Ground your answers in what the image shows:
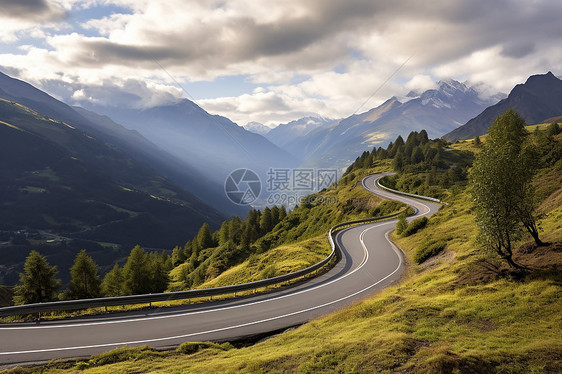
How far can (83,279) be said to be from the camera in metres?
43.7

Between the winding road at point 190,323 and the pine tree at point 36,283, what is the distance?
25.8 meters

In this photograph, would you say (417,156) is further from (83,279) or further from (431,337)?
(83,279)

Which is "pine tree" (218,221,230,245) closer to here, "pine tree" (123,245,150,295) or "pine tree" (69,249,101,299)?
"pine tree" (123,245,150,295)

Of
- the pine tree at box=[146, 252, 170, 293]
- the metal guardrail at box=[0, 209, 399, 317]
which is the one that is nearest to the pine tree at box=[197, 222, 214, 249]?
the pine tree at box=[146, 252, 170, 293]

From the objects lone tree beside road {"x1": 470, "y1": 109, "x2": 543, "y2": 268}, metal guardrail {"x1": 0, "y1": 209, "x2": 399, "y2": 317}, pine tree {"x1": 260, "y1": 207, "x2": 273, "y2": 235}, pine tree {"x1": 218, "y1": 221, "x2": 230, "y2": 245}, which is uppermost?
lone tree beside road {"x1": 470, "y1": 109, "x2": 543, "y2": 268}

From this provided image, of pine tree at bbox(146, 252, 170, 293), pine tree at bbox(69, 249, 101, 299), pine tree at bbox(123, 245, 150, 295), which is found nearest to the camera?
pine tree at bbox(69, 249, 101, 299)

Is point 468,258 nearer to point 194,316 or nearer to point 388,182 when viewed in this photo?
point 194,316

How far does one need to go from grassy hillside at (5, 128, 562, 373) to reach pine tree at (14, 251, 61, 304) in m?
32.0

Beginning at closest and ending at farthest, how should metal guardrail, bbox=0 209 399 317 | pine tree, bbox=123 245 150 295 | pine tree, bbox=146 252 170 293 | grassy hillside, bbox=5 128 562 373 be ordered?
grassy hillside, bbox=5 128 562 373 → metal guardrail, bbox=0 209 399 317 → pine tree, bbox=123 245 150 295 → pine tree, bbox=146 252 170 293

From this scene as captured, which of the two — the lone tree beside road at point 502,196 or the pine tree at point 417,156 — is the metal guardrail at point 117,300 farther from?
the pine tree at point 417,156

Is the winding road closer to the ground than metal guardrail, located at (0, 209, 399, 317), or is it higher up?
closer to the ground

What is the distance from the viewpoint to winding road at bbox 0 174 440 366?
542 inches

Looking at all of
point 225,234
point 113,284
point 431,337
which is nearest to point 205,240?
point 225,234

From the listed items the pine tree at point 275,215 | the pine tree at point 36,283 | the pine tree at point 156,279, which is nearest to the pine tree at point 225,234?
the pine tree at point 275,215
